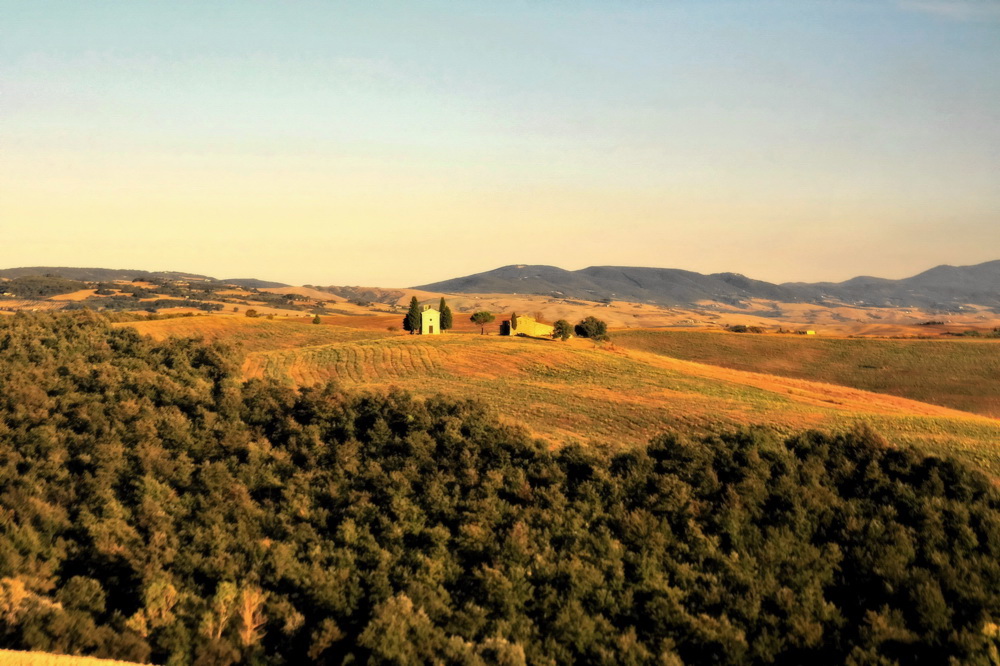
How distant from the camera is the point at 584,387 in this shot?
50531 mm

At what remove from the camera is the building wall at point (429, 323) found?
86125 mm

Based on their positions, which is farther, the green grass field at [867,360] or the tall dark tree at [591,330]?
the tall dark tree at [591,330]

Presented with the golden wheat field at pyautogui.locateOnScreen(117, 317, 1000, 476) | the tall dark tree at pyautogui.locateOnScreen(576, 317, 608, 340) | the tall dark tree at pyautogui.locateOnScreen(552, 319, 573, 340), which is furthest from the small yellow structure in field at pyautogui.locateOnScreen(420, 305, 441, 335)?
the tall dark tree at pyautogui.locateOnScreen(576, 317, 608, 340)

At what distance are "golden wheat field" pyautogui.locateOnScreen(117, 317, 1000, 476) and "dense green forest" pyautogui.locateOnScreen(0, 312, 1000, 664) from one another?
6487mm

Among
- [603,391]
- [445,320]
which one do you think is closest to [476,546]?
[603,391]

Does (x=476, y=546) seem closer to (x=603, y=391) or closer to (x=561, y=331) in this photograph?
(x=603, y=391)

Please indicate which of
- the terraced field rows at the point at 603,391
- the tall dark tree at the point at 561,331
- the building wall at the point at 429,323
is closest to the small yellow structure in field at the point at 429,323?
the building wall at the point at 429,323

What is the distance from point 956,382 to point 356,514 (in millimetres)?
75279

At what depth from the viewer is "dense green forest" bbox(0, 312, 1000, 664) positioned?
63.0 feet

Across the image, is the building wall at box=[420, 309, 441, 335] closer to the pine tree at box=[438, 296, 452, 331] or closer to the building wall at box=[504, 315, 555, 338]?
the pine tree at box=[438, 296, 452, 331]

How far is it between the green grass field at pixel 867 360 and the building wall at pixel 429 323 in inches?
1140

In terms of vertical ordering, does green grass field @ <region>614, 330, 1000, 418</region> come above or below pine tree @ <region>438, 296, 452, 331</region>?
below

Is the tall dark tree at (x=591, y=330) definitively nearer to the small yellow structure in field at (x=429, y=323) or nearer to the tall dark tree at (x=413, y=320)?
the small yellow structure in field at (x=429, y=323)

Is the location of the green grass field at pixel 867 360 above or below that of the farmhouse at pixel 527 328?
below
